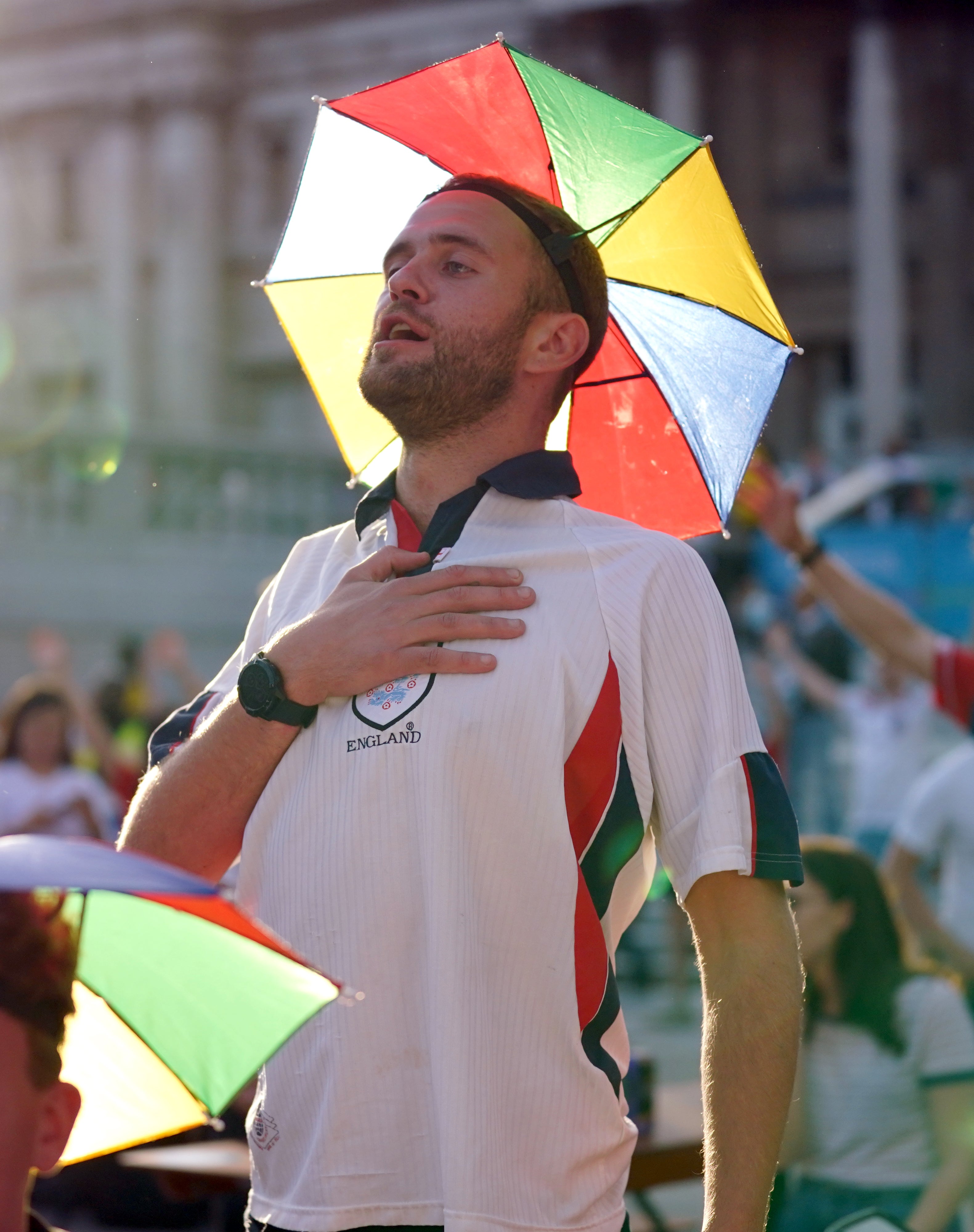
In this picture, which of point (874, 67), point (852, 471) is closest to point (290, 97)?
point (874, 67)

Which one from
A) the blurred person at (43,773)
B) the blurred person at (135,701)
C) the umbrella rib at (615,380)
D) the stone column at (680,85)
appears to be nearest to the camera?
the umbrella rib at (615,380)

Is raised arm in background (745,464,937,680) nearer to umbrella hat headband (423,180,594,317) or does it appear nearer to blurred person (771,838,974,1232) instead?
blurred person (771,838,974,1232)

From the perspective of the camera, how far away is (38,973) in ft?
4.03

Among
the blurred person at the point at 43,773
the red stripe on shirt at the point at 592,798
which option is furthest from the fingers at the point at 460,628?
the blurred person at the point at 43,773

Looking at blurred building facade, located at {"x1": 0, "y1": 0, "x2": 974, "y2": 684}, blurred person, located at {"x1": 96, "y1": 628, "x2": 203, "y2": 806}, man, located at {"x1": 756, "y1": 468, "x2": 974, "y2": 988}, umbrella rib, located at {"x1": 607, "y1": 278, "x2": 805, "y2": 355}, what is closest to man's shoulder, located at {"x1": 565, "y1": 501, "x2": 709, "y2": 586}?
umbrella rib, located at {"x1": 607, "y1": 278, "x2": 805, "y2": 355}

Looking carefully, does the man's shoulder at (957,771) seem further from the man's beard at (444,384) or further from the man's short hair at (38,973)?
the man's short hair at (38,973)

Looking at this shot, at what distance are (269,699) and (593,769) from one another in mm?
399

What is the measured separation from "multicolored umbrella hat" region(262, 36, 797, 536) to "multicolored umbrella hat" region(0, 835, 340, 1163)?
Result: 3.99ft

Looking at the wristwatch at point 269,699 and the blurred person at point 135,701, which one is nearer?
the wristwatch at point 269,699

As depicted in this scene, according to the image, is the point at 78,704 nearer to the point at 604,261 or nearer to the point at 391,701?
the point at 604,261

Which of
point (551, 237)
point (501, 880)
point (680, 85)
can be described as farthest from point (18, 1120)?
point (680, 85)

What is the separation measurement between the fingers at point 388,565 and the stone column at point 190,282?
2287 centimetres

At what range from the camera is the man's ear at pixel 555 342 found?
6.63 ft

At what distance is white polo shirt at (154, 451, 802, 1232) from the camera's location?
1.60 metres
